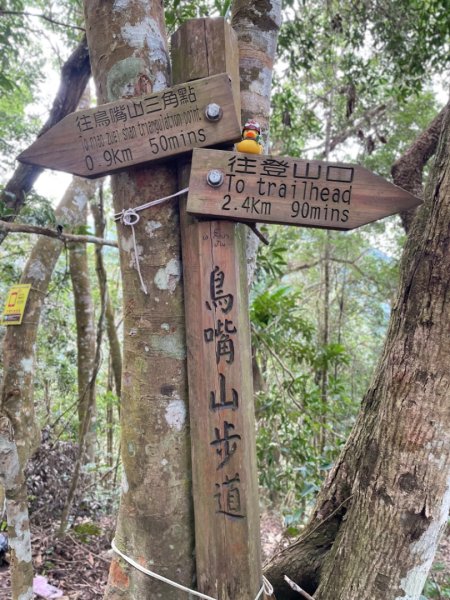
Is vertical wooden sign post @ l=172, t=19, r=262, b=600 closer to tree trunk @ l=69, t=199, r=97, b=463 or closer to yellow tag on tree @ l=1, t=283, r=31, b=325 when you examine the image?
yellow tag on tree @ l=1, t=283, r=31, b=325

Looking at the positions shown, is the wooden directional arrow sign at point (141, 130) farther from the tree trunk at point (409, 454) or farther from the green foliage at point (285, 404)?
the green foliage at point (285, 404)

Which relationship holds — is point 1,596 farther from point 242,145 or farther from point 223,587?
point 242,145

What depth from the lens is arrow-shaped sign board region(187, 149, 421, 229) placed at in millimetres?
1239

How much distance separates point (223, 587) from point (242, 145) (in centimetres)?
120

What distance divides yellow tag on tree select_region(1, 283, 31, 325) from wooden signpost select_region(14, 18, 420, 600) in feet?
5.27

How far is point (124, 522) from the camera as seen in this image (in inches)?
52.0

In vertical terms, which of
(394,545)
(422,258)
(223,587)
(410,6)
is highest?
(410,6)

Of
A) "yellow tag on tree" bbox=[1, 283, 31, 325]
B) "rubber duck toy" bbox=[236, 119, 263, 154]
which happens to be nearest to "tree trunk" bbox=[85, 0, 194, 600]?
"rubber duck toy" bbox=[236, 119, 263, 154]

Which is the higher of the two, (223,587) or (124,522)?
(124,522)

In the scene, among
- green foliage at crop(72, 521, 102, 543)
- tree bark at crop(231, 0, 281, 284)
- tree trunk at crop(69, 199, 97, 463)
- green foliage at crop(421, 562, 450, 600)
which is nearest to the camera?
tree bark at crop(231, 0, 281, 284)

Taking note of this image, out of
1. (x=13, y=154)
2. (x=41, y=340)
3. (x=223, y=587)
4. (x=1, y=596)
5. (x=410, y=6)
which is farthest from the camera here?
(x=41, y=340)

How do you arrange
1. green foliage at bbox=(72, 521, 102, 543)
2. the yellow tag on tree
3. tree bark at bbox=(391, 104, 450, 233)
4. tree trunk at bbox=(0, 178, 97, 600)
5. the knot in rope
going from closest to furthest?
the knot in rope, the yellow tag on tree, tree trunk at bbox=(0, 178, 97, 600), green foliage at bbox=(72, 521, 102, 543), tree bark at bbox=(391, 104, 450, 233)

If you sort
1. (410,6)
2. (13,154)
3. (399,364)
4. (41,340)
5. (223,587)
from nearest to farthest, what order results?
(223,587)
(399,364)
(410,6)
(13,154)
(41,340)

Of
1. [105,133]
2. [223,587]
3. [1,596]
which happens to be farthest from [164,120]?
[1,596]
